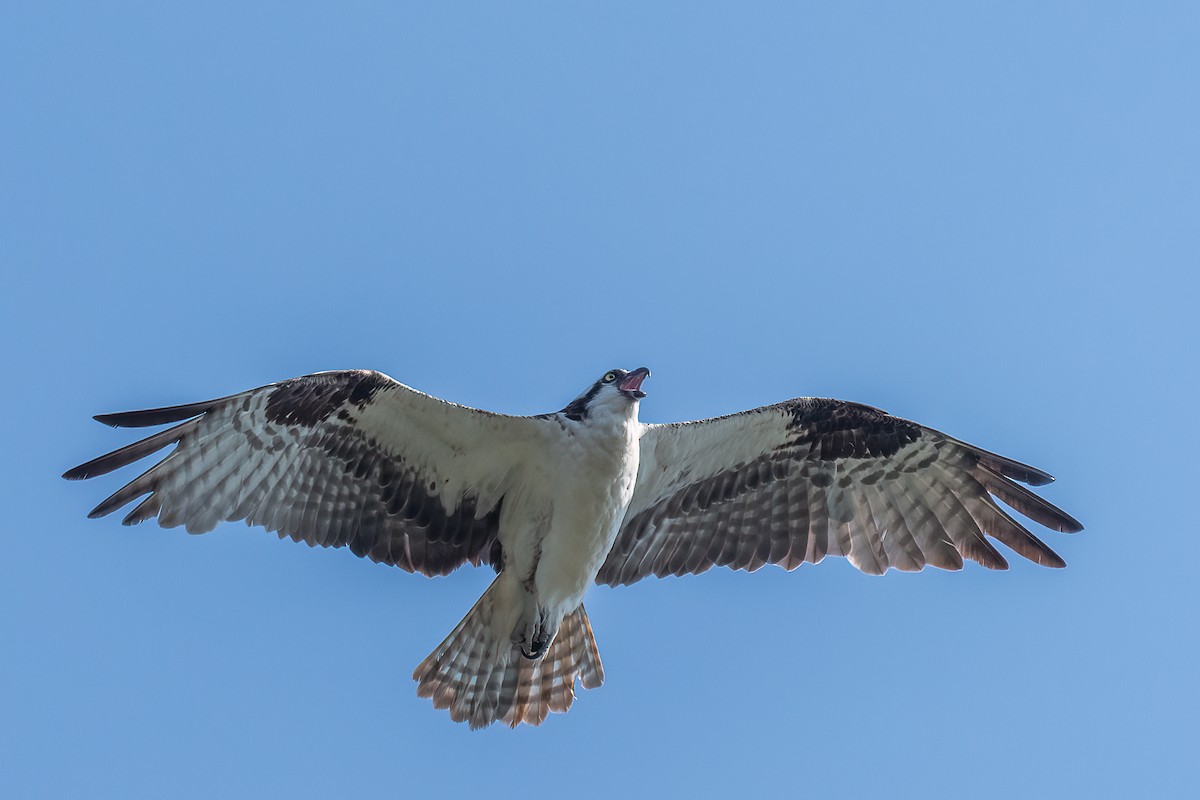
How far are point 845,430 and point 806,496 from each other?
64 centimetres

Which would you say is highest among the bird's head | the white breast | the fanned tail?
the bird's head

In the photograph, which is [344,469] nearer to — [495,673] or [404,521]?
[404,521]

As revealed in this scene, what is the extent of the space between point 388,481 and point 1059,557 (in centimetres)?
522

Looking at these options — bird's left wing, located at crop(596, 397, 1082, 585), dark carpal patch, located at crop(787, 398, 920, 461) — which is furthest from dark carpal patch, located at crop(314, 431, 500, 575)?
dark carpal patch, located at crop(787, 398, 920, 461)

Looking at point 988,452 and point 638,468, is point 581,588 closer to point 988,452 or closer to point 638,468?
point 638,468

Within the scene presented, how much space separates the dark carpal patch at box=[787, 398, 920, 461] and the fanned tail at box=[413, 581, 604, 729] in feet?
7.53

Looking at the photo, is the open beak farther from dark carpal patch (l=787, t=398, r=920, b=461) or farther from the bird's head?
dark carpal patch (l=787, t=398, r=920, b=461)

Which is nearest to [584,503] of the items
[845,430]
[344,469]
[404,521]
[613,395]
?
[613,395]

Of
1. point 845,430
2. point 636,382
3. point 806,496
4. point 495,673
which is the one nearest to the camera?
point 636,382

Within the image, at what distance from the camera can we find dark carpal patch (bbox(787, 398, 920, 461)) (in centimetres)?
1137

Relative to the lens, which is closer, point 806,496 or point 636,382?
point 636,382

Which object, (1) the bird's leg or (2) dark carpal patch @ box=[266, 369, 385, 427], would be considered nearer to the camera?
(2) dark carpal patch @ box=[266, 369, 385, 427]

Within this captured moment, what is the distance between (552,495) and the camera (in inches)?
426

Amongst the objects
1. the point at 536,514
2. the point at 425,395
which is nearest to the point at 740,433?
the point at 536,514
